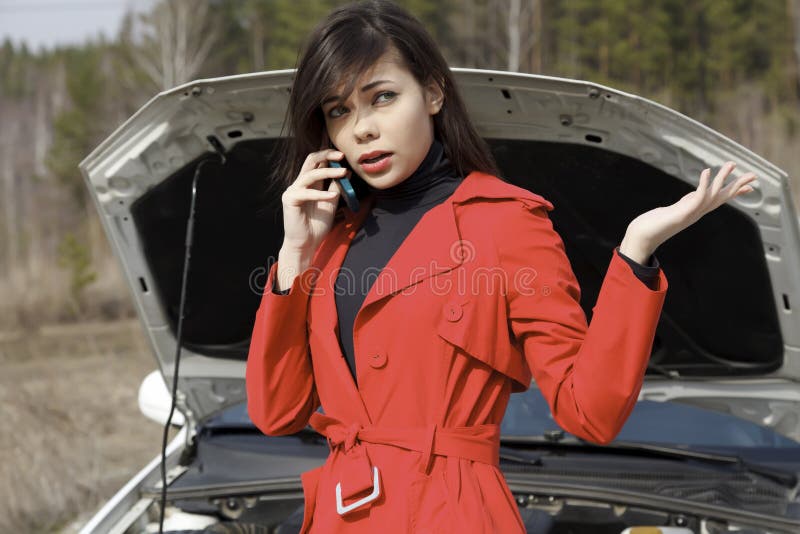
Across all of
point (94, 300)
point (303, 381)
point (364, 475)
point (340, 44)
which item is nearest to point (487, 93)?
point (340, 44)

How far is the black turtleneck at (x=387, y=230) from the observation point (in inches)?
69.8

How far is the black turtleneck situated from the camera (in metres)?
1.77

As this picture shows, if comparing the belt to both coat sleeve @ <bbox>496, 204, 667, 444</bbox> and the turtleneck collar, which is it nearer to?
coat sleeve @ <bbox>496, 204, 667, 444</bbox>

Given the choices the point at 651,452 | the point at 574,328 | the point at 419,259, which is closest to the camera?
the point at 574,328

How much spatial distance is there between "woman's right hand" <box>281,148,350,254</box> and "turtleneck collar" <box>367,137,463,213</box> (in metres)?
0.12

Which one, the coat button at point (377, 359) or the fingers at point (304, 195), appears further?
the fingers at point (304, 195)

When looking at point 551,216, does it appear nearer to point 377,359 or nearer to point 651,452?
point 651,452

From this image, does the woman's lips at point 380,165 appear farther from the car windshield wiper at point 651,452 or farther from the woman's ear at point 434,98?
the car windshield wiper at point 651,452

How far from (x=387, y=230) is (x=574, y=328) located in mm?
460

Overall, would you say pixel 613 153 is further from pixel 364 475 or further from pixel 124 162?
pixel 124 162

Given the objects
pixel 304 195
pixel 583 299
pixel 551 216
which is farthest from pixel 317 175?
pixel 583 299

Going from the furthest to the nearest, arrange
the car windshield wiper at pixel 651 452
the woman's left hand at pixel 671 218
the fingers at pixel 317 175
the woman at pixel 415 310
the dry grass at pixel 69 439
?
1. the dry grass at pixel 69 439
2. the car windshield wiper at pixel 651 452
3. the fingers at pixel 317 175
4. the woman at pixel 415 310
5. the woman's left hand at pixel 671 218

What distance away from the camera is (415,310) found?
166 cm

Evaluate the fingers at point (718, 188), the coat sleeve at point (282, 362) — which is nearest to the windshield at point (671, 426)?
the coat sleeve at point (282, 362)
